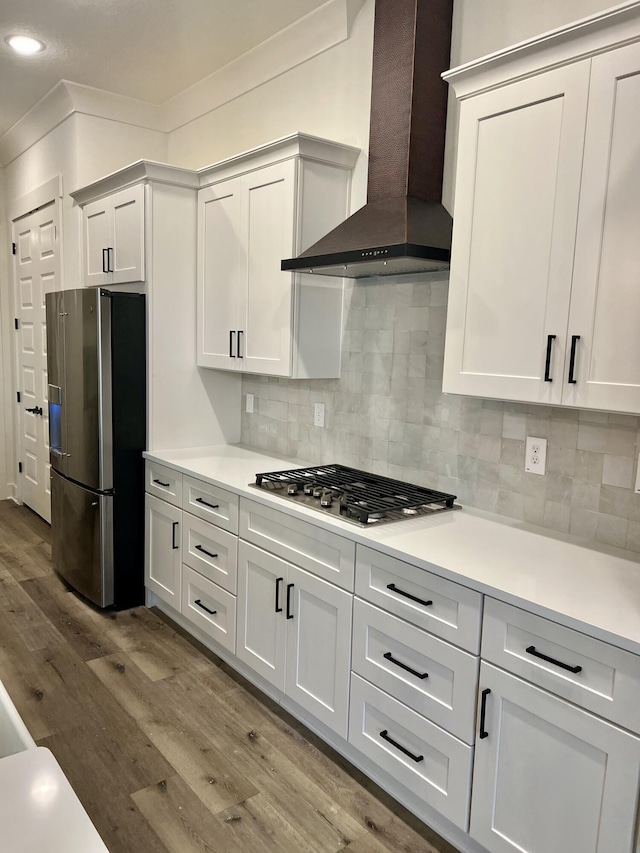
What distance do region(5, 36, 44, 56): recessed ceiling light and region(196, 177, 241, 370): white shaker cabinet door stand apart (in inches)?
46.2

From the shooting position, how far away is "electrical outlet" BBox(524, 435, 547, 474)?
7.28 feet

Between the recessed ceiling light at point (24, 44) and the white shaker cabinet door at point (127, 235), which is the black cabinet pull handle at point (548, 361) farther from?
the recessed ceiling light at point (24, 44)

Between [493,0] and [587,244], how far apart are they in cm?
116

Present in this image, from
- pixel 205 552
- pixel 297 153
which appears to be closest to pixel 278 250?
pixel 297 153

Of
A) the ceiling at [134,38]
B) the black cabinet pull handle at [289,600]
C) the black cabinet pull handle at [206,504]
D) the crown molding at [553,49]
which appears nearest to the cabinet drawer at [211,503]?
the black cabinet pull handle at [206,504]

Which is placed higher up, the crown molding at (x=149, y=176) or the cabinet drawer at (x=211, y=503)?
the crown molding at (x=149, y=176)

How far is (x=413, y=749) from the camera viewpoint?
1.98m

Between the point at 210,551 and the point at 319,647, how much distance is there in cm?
86

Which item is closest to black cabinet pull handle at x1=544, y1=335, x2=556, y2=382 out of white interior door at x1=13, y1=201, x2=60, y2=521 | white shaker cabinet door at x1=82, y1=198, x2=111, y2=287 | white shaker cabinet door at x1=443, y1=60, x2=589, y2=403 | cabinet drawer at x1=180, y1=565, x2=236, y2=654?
white shaker cabinet door at x1=443, y1=60, x2=589, y2=403

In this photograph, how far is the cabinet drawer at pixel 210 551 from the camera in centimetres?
282

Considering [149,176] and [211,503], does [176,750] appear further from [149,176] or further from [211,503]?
[149,176]

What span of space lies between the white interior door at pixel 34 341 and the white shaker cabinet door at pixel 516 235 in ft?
11.0

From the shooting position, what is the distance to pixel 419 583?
191 centimetres

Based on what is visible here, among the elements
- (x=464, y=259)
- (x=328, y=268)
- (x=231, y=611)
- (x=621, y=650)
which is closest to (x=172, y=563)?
(x=231, y=611)
